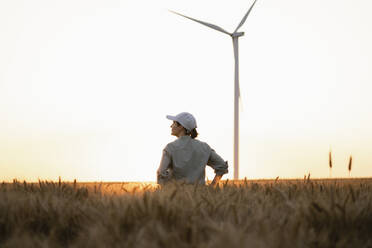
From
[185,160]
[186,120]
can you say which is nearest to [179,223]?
[185,160]

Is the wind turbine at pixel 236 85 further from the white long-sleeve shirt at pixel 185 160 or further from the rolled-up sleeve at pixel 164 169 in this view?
the rolled-up sleeve at pixel 164 169

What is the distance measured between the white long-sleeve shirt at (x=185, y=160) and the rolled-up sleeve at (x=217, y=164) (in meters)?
0.22

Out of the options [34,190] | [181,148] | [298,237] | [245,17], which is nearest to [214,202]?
[298,237]

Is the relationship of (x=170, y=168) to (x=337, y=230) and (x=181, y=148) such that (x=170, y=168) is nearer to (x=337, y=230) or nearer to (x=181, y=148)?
(x=181, y=148)

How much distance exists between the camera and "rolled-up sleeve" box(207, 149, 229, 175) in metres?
7.97

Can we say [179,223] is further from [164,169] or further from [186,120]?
[186,120]

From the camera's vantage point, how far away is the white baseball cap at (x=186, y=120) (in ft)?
24.5

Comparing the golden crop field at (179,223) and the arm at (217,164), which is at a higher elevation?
the arm at (217,164)

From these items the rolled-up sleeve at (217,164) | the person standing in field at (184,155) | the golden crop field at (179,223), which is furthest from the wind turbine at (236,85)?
the golden crop field at (179,223)

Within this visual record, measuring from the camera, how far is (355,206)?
12.3ft

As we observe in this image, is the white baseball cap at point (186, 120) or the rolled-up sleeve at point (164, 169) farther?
the white baseball cap at point (186, 120)

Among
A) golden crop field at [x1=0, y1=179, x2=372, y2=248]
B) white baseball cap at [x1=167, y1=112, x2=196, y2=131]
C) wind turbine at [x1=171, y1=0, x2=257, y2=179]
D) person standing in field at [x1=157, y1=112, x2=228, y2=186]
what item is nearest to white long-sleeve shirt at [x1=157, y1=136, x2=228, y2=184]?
person standing in field at [x1=157, y1=112, x2=228, y2=186]

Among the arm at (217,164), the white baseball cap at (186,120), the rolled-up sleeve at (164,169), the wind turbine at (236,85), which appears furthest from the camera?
the wind turbine at (236,85)

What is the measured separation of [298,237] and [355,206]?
1.23 meters
